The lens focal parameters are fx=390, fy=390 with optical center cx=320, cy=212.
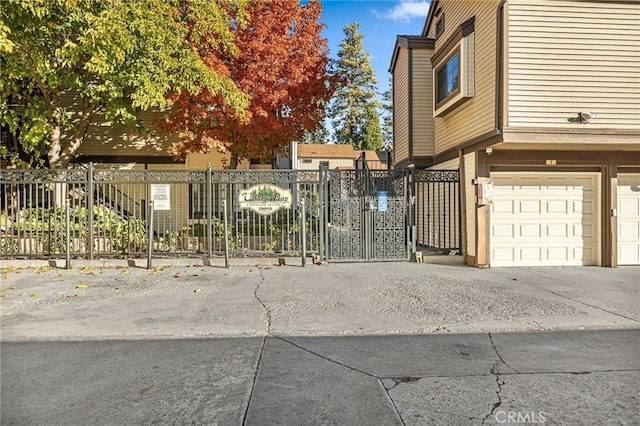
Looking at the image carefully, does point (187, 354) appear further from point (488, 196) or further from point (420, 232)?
point (420, 232)

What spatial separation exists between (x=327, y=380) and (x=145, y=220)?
805 cm

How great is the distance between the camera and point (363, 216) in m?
9.83

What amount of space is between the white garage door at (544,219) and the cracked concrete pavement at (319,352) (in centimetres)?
204

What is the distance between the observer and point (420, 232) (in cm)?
1330

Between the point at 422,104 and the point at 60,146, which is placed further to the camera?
the point at 422,104

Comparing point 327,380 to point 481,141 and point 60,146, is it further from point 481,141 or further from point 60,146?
point 60,146

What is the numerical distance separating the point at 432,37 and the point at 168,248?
10923 millimetres

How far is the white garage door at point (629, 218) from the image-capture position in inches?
380

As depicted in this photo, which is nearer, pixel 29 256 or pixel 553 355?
pixel 553 355

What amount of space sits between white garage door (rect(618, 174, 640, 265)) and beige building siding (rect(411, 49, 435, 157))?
5217 mm

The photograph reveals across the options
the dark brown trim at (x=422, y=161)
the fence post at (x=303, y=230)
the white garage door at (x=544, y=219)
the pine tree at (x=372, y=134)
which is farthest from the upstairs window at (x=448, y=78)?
the pine tree at (x=372, y=134)

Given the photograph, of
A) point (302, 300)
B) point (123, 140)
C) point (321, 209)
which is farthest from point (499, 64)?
point (123, 140)

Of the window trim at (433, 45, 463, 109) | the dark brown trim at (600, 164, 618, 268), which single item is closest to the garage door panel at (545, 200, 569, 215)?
the dark brown trim at (600, 164, 618, 268)

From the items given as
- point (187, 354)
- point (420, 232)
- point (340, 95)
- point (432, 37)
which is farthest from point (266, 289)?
point (340, 95)
